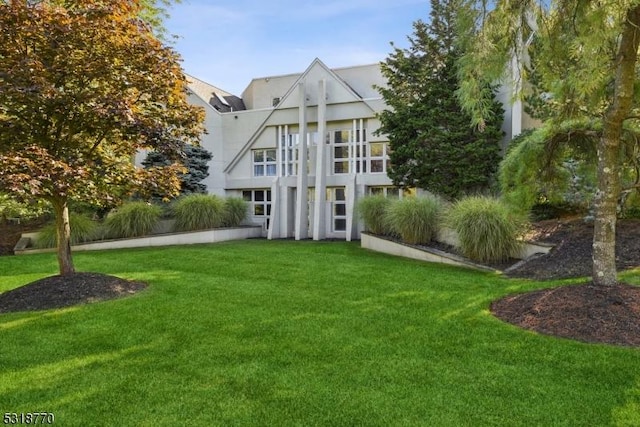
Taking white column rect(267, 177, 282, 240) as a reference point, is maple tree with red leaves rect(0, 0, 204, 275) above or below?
above

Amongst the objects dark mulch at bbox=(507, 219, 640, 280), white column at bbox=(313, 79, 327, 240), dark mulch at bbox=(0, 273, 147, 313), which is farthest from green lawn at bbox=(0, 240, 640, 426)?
white column at bbox=(313, 79, 327, 240)

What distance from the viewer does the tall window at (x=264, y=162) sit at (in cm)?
2048

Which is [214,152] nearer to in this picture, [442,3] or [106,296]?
[442,3]

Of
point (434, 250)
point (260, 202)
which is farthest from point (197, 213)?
point (434, 250)

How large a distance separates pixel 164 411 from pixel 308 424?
1.05 metres

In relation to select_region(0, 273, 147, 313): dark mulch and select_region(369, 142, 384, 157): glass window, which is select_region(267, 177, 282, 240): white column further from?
select_region(0, 273, 147, 313): dark mulch

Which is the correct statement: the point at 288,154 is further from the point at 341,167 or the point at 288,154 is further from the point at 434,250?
the point at 434,250

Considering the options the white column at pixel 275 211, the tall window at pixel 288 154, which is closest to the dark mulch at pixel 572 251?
the white column at pixel 275 211

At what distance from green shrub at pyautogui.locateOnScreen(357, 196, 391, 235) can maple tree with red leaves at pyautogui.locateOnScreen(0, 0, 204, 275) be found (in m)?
7.43

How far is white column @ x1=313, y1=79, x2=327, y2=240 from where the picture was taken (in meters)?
18.1

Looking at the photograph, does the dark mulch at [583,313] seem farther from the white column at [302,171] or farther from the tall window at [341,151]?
the tall window at [341,151]

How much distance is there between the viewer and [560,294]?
5520mm

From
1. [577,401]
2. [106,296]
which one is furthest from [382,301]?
[106,296]

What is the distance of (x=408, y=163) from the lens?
14594mm
